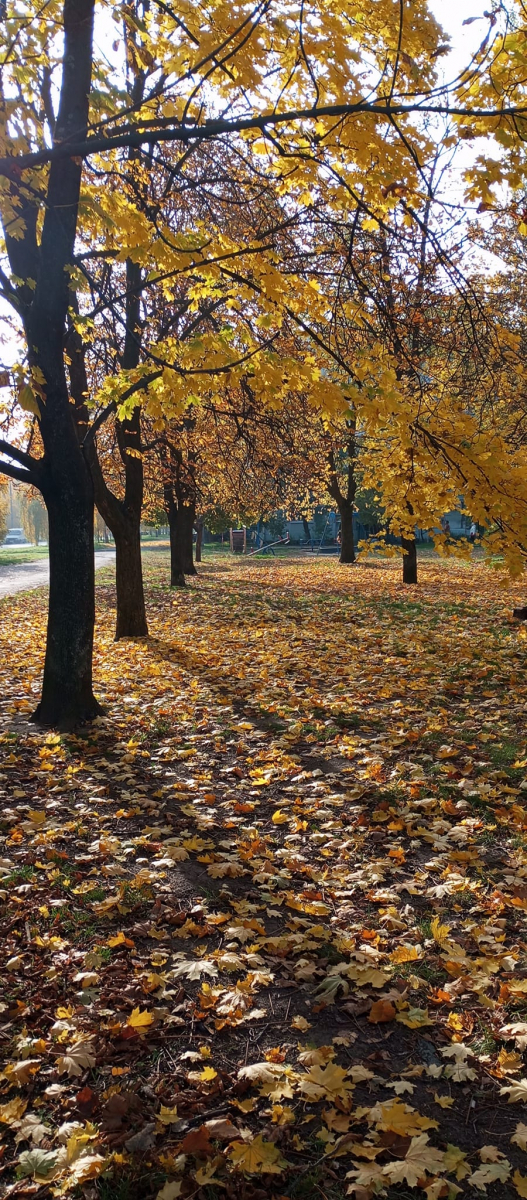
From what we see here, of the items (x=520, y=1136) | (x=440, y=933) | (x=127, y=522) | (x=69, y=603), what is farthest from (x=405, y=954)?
(x=127, y=522)

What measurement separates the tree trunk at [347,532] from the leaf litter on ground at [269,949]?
63.6 ft

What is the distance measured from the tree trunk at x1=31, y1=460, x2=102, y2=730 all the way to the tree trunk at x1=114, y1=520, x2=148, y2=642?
4610mm

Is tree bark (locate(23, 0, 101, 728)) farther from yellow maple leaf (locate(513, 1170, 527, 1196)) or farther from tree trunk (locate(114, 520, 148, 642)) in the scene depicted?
yellow maple leaf (locate(513, 1170, 527, 1196))

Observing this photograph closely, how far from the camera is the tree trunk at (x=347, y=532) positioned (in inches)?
1030

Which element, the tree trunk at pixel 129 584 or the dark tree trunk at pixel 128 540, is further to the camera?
the tree trunk at pixel 129 584

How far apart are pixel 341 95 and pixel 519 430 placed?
1009cm

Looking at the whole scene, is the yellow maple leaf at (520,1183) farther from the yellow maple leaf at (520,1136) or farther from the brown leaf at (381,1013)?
the brown leaf at (381,1013)

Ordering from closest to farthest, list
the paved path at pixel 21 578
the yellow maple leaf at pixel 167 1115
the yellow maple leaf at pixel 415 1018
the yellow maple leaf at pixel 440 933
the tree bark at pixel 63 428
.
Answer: the yellow maple leaf at pixel 167 1115 < the yellow maple leaf at pixel 415 1018 < the yellow maple leaf at pixel 440 933 < the tree bark at pixel 63 428 < the paved path at pixel 21 578

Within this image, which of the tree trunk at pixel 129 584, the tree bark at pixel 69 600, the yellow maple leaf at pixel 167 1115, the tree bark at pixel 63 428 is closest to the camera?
the yellow maple leaf at pixel 167 1115

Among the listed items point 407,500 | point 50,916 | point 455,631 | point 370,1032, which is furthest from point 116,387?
point 455,631

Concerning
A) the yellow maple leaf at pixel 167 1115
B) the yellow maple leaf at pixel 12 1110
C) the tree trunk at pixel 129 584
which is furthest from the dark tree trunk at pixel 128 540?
the yellow maple leaf at pixel 167 1115

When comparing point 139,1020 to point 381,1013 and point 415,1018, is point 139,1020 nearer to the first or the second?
point 381,1013

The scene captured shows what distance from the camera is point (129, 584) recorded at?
11.6 metres

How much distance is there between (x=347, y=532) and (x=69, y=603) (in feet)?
70.5
